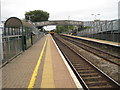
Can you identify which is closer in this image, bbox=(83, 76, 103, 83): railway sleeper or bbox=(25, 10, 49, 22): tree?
bbox=(83, 76, 103, 83): railway sleeper

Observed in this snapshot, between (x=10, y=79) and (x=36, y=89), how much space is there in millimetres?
1841

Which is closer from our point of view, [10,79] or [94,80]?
[10,79]

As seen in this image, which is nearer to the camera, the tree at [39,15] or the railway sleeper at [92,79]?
the railway sleeper at [92,79]

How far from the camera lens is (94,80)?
7793 mm

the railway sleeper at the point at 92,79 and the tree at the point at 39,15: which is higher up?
the tree at the point at 39,15

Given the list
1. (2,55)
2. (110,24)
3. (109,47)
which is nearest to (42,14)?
(110,24)

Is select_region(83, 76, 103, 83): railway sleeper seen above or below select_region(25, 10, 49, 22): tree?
below

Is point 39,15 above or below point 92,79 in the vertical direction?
above

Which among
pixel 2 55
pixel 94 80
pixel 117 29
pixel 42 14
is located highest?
pixel 42 14

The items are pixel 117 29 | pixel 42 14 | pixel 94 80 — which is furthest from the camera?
pixel 42 14

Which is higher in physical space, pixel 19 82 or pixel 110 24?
pixel 110 24

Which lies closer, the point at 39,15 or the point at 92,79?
the point at 92,79

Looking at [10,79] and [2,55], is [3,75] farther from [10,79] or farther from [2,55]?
[2,55]

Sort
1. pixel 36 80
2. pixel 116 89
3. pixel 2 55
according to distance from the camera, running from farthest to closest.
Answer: pixel 2 55, pixel 36 80, pixel 116 89
